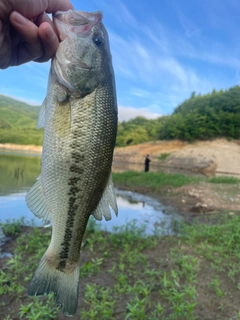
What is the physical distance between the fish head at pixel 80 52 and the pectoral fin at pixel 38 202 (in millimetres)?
584

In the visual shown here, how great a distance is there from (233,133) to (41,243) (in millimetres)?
31435

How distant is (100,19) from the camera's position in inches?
77.6

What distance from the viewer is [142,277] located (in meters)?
4.67

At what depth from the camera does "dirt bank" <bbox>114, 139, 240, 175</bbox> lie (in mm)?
30969

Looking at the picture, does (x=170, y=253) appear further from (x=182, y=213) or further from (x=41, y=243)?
(x=182, y=213)

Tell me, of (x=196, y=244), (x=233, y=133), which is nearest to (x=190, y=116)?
(x=233, y=133)

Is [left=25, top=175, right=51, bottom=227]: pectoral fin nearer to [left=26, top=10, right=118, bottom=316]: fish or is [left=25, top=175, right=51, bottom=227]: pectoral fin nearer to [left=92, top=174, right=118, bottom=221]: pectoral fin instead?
[left=26, top=10, right=118, bottom=316]: fish

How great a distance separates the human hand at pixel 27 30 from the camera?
1790 mm

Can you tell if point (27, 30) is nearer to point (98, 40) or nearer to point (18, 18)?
point (18, 18)

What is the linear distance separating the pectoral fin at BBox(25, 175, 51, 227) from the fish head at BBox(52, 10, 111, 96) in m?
0.58

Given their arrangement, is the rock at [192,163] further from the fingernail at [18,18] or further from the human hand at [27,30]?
the fingernail at [18,18]

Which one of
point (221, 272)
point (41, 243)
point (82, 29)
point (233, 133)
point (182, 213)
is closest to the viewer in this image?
point (82, 29)

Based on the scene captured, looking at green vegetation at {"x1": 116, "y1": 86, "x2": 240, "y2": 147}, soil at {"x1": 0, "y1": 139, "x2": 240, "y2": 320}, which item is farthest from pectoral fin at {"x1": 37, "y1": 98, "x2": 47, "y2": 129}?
green vegetation at {"x1": 116, "y1": 86, "x2": 240, "y2": 147}

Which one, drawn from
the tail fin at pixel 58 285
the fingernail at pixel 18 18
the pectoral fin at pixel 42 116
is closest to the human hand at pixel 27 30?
the fingernail at pixel 18 18
